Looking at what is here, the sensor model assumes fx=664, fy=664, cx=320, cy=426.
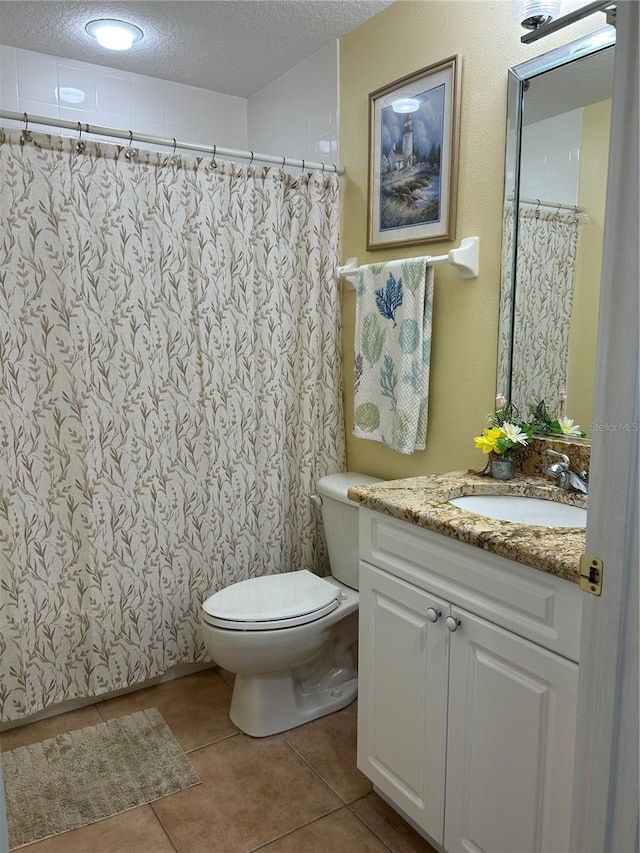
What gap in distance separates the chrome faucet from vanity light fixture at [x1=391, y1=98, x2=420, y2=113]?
3.86 ft

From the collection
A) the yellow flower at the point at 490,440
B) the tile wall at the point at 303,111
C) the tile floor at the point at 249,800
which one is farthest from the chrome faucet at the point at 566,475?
the tile wall at the point at 303,111

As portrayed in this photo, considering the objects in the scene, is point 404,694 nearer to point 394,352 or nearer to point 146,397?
point 394,352

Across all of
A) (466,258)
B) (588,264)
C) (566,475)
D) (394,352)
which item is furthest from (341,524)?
(588,264)

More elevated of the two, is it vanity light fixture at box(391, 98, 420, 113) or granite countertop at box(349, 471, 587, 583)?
vanity light fixture at box(391, 98, 420, 113)

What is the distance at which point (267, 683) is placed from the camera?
2.15 metres

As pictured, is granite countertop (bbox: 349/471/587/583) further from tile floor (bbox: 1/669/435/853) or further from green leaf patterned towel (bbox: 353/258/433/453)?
tile floor (bbox: 1/669/435/853)

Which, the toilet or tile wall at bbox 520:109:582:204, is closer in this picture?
tile wall at bbox 520:109:582:204

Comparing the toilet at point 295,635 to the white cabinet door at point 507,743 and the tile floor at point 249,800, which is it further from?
the white cabinet door at point 507,743

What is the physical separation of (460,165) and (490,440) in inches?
33.1

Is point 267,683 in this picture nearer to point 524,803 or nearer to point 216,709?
point 216,709

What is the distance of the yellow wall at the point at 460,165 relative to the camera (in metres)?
1.86

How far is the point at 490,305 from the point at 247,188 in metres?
0.98

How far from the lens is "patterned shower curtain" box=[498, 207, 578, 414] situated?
1750mm

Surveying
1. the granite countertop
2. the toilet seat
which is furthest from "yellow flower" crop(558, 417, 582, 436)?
the toilet seat
